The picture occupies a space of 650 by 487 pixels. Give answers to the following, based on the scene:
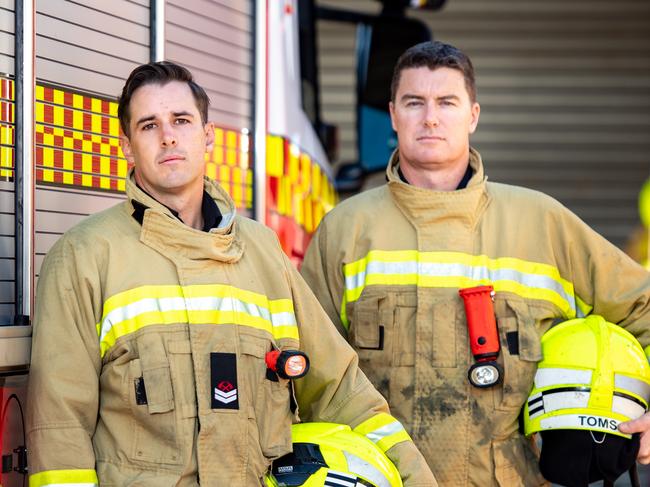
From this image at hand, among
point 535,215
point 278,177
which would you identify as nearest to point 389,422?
point 535,215

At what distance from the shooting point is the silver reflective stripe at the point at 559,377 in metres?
3.51

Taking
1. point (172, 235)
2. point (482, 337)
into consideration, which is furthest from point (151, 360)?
point (482, 337)

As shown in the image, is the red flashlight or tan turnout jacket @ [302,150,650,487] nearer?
the red flashlight

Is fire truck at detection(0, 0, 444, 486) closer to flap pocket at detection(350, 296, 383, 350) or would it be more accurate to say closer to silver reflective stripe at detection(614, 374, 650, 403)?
flap pocket at detection(350, 296, 383, 350)

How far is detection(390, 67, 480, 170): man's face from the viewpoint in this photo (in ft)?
12.4

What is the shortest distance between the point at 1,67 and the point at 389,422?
1.43 metres

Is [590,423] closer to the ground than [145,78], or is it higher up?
closer to the ground

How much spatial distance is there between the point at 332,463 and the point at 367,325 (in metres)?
0.75

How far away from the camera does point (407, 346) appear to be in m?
3.72

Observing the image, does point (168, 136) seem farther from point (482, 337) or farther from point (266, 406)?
point (482, 337)

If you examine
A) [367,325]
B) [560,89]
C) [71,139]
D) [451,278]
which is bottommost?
[367,325]

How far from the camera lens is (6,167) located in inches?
118

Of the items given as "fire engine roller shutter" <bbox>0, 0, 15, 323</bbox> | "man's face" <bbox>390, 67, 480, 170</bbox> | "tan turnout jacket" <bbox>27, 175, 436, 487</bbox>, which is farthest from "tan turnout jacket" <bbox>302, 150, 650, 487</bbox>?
"fire engine roller shutter" <bbox>0, 0, 15, 323</bbox>

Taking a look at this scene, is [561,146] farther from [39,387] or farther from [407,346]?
[39,387]
